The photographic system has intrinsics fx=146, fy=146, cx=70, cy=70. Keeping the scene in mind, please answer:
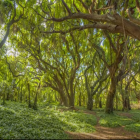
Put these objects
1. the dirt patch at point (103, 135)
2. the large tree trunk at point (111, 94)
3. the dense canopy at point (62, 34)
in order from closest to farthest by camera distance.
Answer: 1. the dirt patch at point (103, 135)
2. the dense canopy at point (62, 34)
3. the large tree trunk at point (111, 94)

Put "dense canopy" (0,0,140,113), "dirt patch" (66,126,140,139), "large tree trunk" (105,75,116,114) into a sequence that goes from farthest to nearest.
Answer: "large tree trunk" (105,75,116,114) → "dense canopy" (0,0,140,113) → "dirt patch" (66,126,140,139)

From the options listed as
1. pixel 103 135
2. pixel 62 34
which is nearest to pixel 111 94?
pixel 62 34

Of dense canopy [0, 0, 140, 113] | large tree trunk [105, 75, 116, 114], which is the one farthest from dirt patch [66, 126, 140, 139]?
large tree trunk [105, 75, 116, 114]

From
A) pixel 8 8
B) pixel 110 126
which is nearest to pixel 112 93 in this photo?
pixel 110 126

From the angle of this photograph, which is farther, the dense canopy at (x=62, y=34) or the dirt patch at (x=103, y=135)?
the dense canopy at (x=62, y=34)

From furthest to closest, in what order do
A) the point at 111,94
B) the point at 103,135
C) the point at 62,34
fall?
the point at 111,94 → the point at 62,34 → the point at 103,135

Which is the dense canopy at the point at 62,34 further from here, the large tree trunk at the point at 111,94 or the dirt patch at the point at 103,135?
the dirt patch at the point at 103,135

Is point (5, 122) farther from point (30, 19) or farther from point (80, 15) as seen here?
point (30, 19)

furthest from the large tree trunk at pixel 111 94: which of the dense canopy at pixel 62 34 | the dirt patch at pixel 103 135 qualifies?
the dirt patch at pixel 103 135

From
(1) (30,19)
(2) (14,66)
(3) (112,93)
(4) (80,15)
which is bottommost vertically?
(3) (112,93)

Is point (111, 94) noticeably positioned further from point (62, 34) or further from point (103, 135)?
point (103, 135)

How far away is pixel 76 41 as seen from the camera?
11.0 m

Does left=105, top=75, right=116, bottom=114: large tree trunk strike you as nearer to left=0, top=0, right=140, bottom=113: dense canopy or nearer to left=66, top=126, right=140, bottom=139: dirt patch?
left=0, top=0, right=140, bottom=113: dense canopy

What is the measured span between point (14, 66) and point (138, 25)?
10705mm
